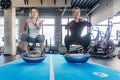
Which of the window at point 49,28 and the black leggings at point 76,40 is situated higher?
the window at point 49,28

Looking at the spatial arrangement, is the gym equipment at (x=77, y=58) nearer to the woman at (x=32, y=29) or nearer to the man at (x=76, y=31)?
the man at (x=76, y=31)

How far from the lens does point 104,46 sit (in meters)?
7.39

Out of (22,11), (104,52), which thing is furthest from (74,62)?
(22,11)

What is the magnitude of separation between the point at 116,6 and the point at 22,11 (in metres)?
7.58

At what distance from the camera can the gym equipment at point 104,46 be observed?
7226 mm

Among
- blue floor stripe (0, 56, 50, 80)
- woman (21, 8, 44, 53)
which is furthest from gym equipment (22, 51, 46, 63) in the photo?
blue floor stripe (0, 56, 50, 80)

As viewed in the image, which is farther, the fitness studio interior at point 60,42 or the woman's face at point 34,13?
the woman's face at point 34,13

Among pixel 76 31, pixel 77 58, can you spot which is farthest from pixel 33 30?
pixel 77 58

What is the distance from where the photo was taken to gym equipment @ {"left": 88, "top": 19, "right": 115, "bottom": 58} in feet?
23.7

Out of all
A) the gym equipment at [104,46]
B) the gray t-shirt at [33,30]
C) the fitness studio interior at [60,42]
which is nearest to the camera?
the fitness studio interior at [60,42]

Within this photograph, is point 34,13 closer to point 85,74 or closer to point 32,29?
point 32,29

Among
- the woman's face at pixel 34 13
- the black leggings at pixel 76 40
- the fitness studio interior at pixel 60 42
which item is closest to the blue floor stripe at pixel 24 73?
the fitness studio interior at pixel 60 42

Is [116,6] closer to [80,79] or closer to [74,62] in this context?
[74,62]

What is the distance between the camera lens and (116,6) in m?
8.14
